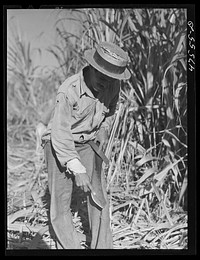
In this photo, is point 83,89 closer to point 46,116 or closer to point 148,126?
point 148,126

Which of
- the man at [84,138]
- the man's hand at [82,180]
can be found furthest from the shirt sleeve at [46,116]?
the man's hand at [82,180]

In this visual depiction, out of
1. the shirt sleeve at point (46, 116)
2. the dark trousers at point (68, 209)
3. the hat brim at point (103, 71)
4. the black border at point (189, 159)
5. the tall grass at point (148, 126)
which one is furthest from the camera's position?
the shirt sleeve at point (46, 116)

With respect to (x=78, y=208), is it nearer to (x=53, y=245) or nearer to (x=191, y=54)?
(x=53, y=245)

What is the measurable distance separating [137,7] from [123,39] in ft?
0.93

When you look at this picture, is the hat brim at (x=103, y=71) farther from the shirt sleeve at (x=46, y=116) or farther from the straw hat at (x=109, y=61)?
the shirt sleeve at (x=46, y=116)

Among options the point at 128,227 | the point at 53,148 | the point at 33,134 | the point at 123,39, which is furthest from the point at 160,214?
the point at 33,134

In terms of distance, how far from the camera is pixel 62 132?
121 inches

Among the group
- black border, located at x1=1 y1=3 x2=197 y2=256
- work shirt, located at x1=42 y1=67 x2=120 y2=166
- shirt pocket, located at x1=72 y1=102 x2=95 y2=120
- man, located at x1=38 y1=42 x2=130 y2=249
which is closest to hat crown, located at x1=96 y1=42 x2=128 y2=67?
man, located at x1=38 y1=42 x2=130 y2=249

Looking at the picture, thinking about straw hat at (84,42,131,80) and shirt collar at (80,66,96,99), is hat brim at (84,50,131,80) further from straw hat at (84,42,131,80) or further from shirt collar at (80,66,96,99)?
shirt collar at (80,66,96,99)

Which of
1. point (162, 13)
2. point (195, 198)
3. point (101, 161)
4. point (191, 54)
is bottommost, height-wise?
point (195, 198)

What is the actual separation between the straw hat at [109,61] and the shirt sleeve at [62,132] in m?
0.24

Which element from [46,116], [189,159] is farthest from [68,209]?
[46,116]

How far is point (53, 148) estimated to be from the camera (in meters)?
3.13

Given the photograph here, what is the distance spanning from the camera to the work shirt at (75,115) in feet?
10.0
